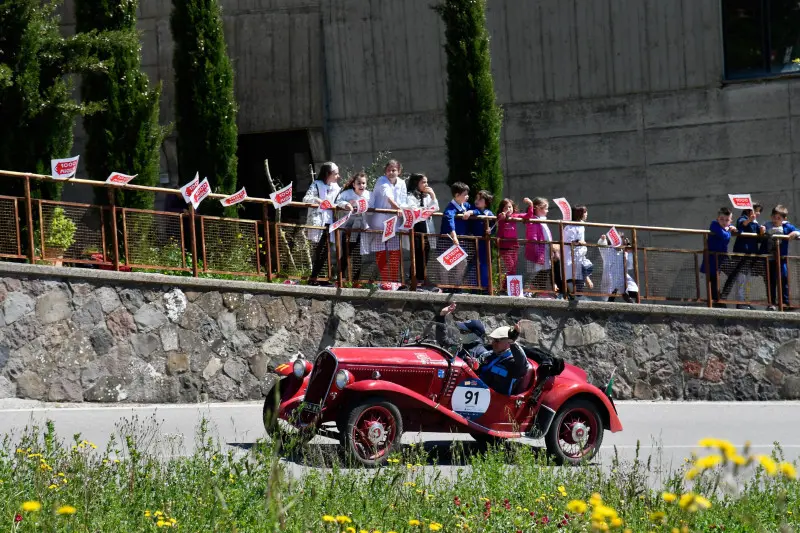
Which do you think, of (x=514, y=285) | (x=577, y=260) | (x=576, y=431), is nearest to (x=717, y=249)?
(x=577, y=260)

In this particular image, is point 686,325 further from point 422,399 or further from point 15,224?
point 15,224

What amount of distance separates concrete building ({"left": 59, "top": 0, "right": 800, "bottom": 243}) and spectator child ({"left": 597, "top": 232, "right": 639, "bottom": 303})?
5.19 meters

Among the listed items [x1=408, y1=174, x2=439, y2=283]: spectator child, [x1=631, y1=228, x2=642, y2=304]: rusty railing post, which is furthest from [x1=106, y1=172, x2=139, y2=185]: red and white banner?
[x1=631, y1=228, x2=642, y2=304]: rusty railing post

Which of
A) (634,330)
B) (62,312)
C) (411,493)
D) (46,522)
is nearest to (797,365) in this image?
(634,330)

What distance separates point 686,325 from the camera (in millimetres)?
18562

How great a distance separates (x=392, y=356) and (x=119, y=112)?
954 cm

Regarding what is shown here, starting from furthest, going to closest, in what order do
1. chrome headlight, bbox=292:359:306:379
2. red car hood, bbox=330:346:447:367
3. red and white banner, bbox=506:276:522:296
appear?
red and white banner, bbox=506:276:522:296, chrome headlight, bbox=292:359:306:379, red car hood, bbox=330:346:447:367

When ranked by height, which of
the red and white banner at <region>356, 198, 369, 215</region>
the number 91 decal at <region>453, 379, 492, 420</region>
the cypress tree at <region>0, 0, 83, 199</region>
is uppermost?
the cypress tree at <region>0, 0, 83, 199</region>

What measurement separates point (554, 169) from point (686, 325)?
602 centimetres

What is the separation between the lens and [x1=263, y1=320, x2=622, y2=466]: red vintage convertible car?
10742 mm

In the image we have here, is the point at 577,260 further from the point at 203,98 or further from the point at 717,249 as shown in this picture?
the point at 203,98

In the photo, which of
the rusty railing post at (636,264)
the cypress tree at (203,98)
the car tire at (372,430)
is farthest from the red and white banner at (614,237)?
the car tire at (372,430)

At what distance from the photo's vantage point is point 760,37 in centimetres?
2353

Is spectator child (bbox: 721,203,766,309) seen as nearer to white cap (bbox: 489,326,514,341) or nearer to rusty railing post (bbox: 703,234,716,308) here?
rusty railing post (bbox: 703,234,716,308)
